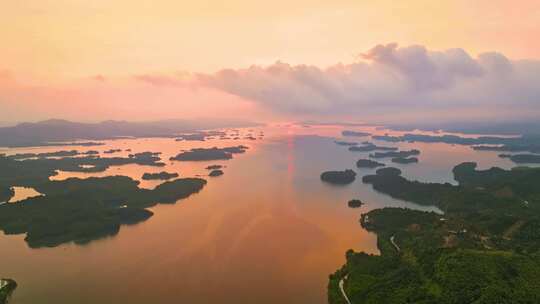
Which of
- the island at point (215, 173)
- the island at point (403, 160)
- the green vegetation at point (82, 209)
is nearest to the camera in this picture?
the green vegetation at point (82, 209)

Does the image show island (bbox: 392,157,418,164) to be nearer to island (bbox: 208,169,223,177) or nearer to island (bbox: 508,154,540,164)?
island (bbox: 508,154,540,164)

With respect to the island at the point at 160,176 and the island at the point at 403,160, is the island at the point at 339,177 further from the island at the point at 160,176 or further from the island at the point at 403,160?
the island at the point at 160,176

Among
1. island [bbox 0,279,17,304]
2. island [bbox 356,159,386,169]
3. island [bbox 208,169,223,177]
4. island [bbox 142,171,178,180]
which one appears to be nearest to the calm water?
island [bbox 0,279,17,304]

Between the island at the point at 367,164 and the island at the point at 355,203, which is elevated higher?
the island at the point at 367,164

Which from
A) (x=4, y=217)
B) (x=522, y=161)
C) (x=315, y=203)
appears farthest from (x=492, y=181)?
(x=4, y=217)

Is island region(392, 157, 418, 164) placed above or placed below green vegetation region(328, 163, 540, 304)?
above

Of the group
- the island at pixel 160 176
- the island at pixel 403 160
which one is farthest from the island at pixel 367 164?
the island at pixel 160 176
